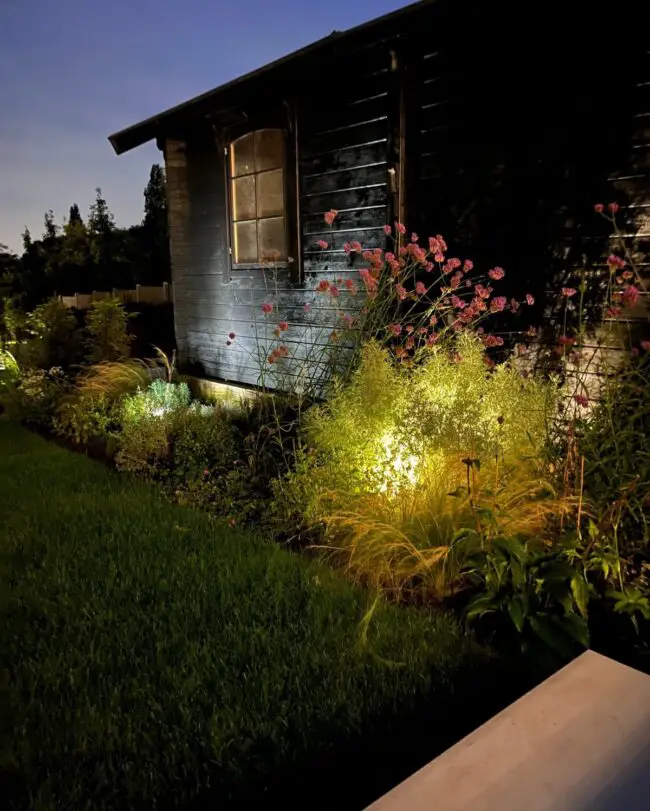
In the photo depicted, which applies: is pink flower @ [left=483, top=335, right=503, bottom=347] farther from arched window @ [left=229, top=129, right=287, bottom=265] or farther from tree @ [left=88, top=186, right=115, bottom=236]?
tree @ [left=88, top=186, right=115, bottom=236]

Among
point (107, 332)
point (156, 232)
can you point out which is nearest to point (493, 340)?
point (107, 332)

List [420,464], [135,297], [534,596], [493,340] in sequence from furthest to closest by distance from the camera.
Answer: [135,297] < [493,340] < [420,464] < [534,596]

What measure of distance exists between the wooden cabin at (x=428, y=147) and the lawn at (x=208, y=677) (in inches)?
110

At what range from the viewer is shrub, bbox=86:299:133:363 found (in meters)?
7.64

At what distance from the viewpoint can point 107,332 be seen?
7699 millimetres

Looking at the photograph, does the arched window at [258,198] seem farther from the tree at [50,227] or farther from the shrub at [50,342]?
the tree at [50,227]

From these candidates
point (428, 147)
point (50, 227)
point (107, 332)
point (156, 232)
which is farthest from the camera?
point (50, 227)

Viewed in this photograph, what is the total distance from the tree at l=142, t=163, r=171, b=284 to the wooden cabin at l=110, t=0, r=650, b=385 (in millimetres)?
7184

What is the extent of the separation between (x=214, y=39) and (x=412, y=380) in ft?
54.6

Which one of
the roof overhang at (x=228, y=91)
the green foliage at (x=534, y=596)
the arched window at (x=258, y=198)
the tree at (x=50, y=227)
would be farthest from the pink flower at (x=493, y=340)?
the tree at (x=50, y=227)

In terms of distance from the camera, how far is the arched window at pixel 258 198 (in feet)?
21.2

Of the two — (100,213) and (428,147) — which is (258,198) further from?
(100,213)

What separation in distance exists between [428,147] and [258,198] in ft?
7.84

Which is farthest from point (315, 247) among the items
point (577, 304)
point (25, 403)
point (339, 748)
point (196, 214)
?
point (339, 748)
